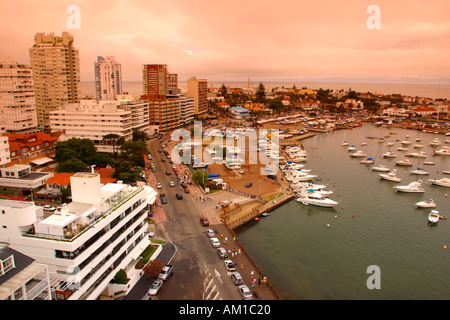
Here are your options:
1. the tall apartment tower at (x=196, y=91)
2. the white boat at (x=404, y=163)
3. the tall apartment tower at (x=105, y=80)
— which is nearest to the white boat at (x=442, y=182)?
the white boat at (x=404, y=163)

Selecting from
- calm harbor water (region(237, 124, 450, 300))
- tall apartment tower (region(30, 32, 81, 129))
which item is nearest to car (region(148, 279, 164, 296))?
calm harbor water (region(237, 124, 450, 300))

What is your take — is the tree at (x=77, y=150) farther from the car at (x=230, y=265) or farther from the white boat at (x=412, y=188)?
the white boat at (x=412, y=188)

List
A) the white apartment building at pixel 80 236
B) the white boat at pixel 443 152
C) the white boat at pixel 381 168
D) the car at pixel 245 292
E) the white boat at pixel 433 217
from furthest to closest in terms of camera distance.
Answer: the white boat at pixel 443 152, the white boat at pixel 381 168, the white boat at pixel 433 217, the car at pixel 245 292, the white apartment building at pixel 80 236

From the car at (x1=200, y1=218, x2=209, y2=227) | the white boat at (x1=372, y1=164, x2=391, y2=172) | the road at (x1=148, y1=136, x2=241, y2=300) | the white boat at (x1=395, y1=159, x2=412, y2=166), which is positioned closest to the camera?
the road at (x1=148, y1=136, x2=241, y2=300)

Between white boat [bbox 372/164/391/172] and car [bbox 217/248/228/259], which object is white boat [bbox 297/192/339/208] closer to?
car [bbox 217/248/228/259]
